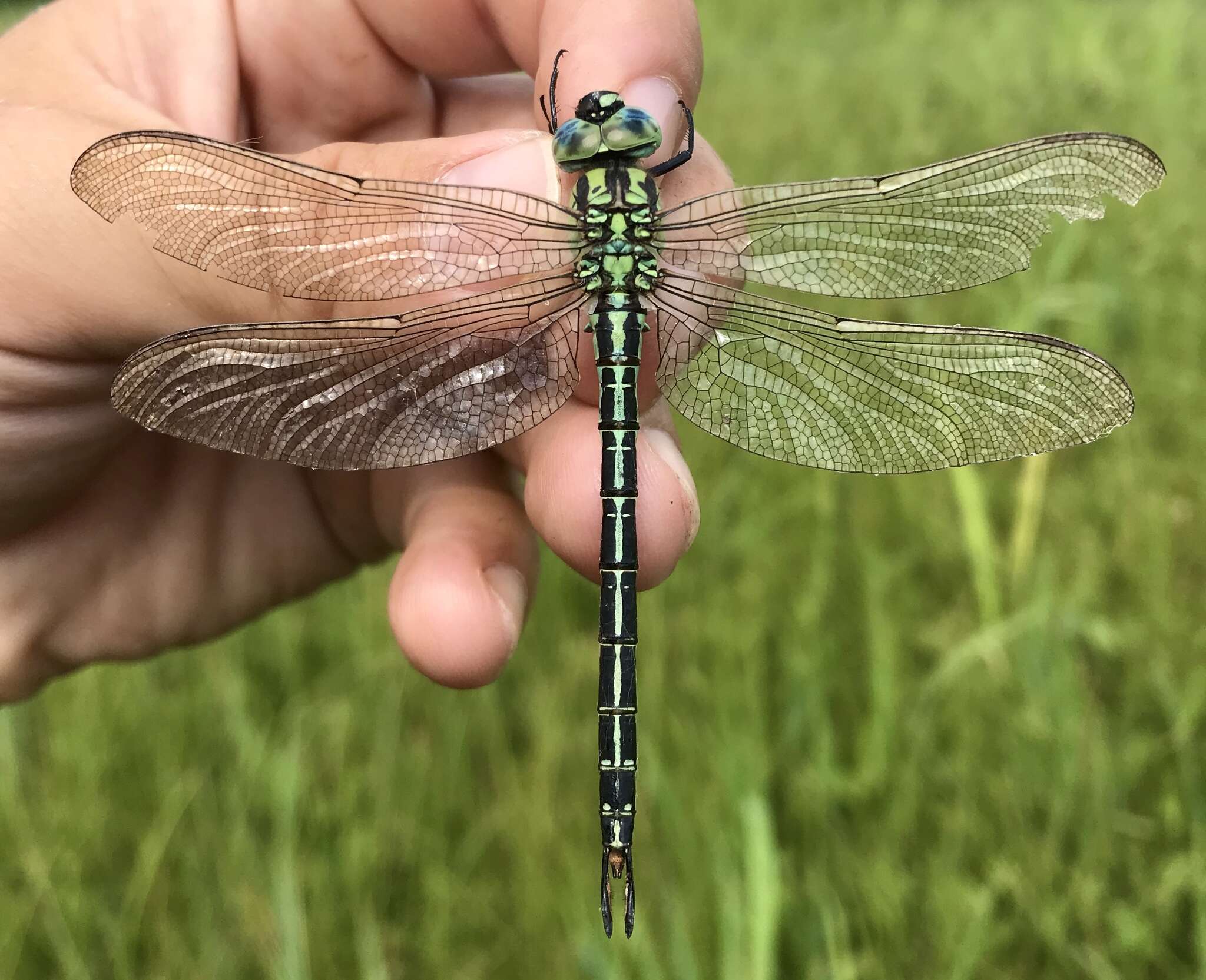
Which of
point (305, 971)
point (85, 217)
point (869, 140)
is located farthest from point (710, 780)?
point (869, 140)

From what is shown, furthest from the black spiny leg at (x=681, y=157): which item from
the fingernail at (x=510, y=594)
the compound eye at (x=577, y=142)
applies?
the fingernail at (x=510, y=594)

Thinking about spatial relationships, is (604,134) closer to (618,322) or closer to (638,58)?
(638,58)

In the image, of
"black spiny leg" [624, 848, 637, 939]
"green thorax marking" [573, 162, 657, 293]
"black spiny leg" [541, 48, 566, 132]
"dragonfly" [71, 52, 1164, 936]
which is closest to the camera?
"black spiny leg" [624, 848, 637, 939]

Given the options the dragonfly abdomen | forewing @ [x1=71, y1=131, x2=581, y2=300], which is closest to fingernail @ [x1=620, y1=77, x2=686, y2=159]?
the dragonfly abdomen

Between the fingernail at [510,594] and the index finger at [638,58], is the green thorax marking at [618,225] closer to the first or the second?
the index finger at [638,58]

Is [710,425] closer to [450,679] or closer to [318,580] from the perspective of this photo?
[450,679]

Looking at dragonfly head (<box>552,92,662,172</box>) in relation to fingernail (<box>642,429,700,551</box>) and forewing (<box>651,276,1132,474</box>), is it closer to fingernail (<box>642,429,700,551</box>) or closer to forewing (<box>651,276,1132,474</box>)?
forewing (<box>651,276,1132,474</box>)
